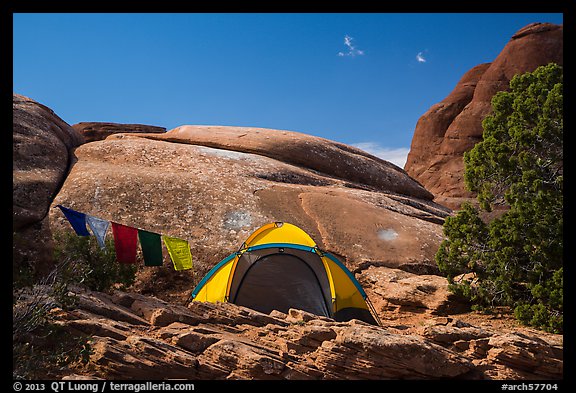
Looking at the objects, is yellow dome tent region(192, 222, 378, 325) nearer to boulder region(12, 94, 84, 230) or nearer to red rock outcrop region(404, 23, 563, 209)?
boulder region(12, 94, 84, 230)

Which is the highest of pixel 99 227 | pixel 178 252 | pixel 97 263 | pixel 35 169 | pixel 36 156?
pixel 36 156

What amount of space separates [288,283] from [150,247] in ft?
13.0

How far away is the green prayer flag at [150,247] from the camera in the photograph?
13633mm

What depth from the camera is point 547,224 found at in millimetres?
14945

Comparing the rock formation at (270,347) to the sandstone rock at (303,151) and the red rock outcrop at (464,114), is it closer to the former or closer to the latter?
the sandstone rock at (303,151)

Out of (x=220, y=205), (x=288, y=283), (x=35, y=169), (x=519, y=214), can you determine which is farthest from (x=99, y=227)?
(x=519, y=214)

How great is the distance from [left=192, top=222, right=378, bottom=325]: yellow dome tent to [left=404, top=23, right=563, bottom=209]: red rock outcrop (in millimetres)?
37636

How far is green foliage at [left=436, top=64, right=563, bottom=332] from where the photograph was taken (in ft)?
48.6

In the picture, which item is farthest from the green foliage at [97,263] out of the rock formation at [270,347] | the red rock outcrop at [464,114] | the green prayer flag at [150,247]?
the red rock outcrop at [464,114]

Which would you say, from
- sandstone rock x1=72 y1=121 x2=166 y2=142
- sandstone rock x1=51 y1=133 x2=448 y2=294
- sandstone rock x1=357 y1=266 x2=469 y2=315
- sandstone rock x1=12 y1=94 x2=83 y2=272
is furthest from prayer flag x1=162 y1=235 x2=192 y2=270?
sandstone rock x1=72 y1=121 x2=166 y2=142

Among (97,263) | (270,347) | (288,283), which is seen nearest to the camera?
(270,347)

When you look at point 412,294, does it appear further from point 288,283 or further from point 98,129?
point 98,129

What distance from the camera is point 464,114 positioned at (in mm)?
54938
